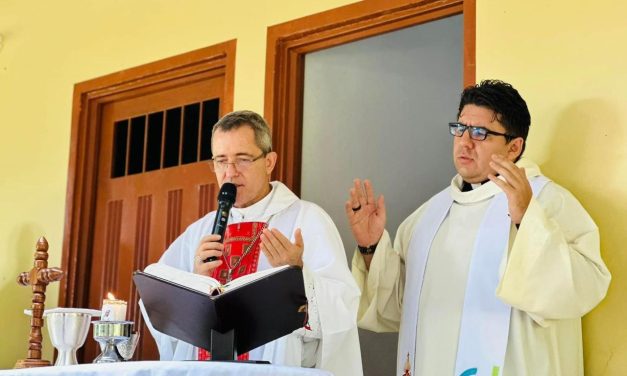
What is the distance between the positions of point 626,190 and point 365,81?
1967 millimetres

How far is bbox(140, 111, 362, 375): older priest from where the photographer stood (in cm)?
313

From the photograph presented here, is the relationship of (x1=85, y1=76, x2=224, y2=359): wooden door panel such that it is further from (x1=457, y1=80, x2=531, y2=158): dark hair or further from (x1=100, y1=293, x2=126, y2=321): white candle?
(x1=457, y1=80, x2=531, y2=158): dark hair

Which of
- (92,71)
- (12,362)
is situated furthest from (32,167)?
(12,362)

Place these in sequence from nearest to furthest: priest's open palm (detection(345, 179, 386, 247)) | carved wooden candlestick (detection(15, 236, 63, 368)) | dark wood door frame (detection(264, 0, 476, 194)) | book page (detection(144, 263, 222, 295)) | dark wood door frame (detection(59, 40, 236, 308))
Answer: book page (detection(144, 263, 222, 295))
priest's open palm (detection(345, 179, 386, 247))
dark wood door frame (detection(264, 0, 476, 194))
carved wooden candlestick (detection(15, 236, 63, 368))
dark wood door frame (detection(59, 40, 236, 308))

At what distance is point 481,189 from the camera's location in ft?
11.5

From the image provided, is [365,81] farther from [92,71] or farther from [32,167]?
[32,167]

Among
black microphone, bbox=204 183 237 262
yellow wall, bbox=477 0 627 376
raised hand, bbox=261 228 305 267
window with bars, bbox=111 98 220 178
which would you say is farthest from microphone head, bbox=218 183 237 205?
window with bars, bbox=111 98 220 178

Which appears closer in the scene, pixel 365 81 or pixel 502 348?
pixel 502 348

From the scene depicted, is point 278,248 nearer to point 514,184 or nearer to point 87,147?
point 514,184

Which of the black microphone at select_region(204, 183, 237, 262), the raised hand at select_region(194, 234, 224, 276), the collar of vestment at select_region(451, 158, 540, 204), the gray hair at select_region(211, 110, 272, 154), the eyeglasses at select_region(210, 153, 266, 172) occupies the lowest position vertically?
the raised hand at select_region(194, 234, 224, 276)

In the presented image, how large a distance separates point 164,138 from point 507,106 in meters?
2.23

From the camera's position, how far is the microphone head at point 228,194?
328cm

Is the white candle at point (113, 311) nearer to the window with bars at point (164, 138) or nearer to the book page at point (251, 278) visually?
the book page at point (251, 278)

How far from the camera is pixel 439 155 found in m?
4.98
